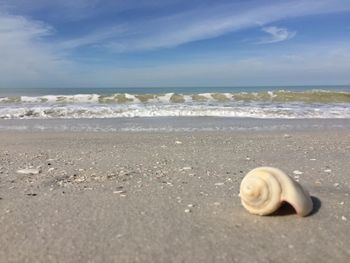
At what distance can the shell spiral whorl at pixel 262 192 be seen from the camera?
404 centimetres

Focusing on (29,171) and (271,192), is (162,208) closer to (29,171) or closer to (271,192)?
(271,192)

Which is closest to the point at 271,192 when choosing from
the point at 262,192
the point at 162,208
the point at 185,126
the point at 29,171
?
the point at 262,192

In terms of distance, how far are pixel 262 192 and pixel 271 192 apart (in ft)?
0.29

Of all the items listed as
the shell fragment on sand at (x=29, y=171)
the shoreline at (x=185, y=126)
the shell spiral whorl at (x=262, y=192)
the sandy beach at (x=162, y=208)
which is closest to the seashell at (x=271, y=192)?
the shell spiral whorl at (x=262, y=192)

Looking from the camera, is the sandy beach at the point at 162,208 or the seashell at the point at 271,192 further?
the seashell at the point at 271,192

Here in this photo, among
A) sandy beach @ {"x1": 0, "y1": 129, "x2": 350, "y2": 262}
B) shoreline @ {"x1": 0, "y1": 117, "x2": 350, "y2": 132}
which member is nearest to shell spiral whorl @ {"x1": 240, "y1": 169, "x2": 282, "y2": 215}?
sandy beach @ {"x1": 0, "y1": 129, "x2": 350, "y2": 262}

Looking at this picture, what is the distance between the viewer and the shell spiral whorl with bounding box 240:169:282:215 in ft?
13.3

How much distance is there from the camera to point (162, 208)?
4664mm

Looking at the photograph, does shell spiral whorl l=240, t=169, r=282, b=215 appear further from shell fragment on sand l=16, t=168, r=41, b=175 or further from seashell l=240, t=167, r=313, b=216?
shell fragment on sand l=16, t=168, r=41, b=175

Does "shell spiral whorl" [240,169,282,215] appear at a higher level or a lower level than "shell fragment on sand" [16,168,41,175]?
higher

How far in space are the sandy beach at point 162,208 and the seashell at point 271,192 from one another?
0.13 m

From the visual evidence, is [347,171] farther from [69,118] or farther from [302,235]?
[69,118]

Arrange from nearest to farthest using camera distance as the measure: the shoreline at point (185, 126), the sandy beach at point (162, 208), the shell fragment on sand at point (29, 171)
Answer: the sandy beach at point (162, 208)
the shell fragment on sand at point (29, 171)
the shoreline at point (185, 126)

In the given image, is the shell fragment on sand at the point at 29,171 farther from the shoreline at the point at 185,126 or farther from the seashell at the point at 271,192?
the shoreline at the point at 185,126
